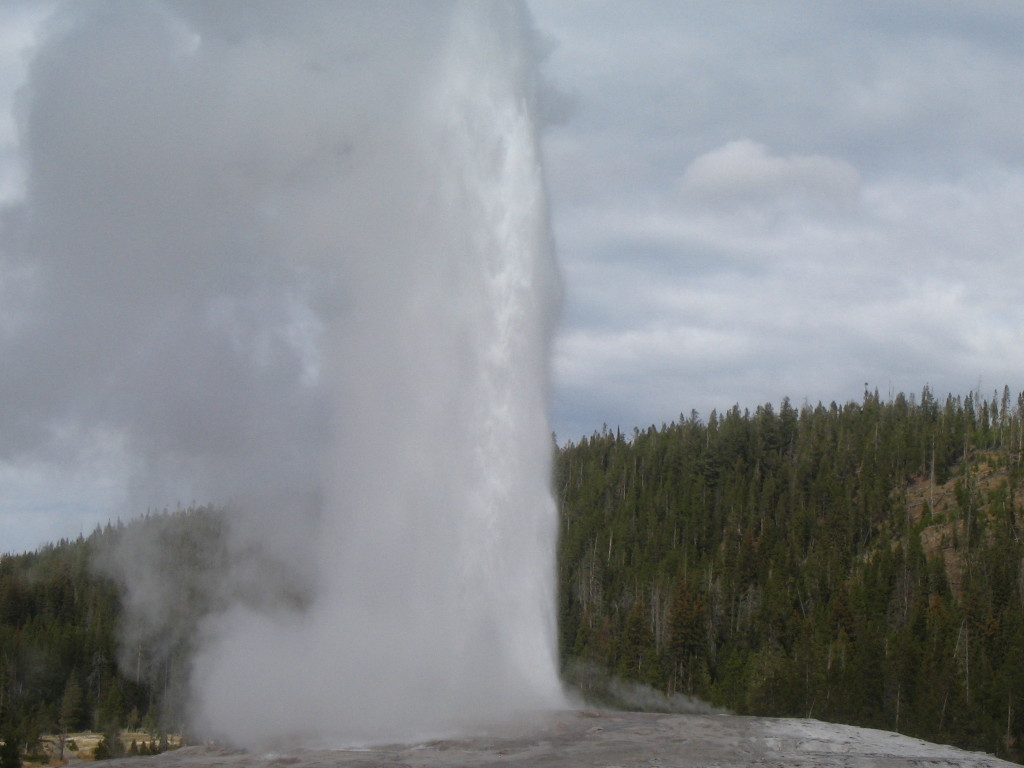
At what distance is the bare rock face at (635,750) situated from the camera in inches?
809

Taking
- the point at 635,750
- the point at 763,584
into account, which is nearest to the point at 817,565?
the point at 763,584

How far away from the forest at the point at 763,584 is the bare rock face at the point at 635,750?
34.6 metres

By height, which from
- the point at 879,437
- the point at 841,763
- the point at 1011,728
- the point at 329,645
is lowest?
the point at 1011,728

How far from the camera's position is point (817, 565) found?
93.2 meters

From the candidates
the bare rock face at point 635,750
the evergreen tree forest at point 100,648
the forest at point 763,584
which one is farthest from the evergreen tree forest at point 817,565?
the bare rock face at point 635,750

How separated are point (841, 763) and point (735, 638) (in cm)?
6883

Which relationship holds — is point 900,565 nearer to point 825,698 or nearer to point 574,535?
point 825,698

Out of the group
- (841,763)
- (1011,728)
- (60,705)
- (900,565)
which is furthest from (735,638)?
(841,763)

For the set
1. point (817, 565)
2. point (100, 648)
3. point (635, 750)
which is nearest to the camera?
point (635, 750)

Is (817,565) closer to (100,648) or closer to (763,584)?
(763,584)

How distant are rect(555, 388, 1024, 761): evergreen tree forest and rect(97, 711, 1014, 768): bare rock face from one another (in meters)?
35.2

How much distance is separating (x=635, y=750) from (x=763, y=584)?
7622 centimetres

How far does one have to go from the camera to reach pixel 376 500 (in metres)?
31.9

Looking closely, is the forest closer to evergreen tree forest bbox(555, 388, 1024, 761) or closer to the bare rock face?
evergreen tree forest bbox(555, 388, 1024, 761)
